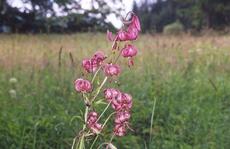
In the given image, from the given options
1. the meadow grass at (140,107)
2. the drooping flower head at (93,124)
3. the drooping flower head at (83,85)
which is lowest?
the meadow grass at (140,107)

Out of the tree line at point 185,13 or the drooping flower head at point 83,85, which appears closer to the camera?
the drooping flower head at point 83,85

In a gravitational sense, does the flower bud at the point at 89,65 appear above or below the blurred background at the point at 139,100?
above

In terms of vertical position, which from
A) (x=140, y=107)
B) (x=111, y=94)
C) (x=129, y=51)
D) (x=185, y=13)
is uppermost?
(x=129, y=51)

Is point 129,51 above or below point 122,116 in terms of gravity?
above

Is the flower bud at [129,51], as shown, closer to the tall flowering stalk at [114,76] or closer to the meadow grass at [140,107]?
the tall flowering stalk at [114,76]

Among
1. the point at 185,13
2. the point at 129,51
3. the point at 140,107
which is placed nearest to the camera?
the point at 129,51

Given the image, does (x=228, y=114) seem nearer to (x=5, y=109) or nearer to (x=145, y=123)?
(x=145, y=123)

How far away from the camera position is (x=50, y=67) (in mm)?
5906

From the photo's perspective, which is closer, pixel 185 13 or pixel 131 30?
pixel 131 30

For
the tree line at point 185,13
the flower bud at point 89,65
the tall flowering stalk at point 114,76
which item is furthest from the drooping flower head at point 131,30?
the tree line at point 185,13

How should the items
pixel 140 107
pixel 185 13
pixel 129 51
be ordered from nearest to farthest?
pixel 129 51
pixel 140 107
pixel 185 13

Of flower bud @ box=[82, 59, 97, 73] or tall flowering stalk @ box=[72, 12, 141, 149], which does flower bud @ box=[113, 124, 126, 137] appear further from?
flower bud @ box=[82, 59, 97, 73]

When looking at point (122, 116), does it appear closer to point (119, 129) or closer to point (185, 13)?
point (119, 129)

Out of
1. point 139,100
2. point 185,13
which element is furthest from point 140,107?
point 185,13
